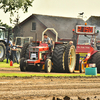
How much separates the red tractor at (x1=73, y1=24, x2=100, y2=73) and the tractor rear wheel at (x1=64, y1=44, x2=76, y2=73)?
1.11 ft

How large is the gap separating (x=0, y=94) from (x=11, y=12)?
14536mm

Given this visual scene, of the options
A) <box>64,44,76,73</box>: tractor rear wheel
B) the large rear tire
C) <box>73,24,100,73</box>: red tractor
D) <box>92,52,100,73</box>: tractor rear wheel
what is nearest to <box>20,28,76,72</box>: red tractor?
<box>64,44,76,73</box>: tractor rear wheel

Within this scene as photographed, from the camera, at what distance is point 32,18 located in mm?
46094

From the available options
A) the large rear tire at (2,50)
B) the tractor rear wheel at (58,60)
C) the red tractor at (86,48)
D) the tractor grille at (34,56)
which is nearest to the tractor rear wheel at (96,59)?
the red tractor at (86,48)

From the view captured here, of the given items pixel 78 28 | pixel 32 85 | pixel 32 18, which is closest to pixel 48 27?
pixel 32 18

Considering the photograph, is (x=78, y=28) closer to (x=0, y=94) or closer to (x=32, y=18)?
(x=0, y=94)

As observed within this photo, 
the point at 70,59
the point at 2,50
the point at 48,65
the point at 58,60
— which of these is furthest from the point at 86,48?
Answer: the point at 2,50

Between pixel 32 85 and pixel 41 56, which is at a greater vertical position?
pixel 41 56

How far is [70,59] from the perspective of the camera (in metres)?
17.5

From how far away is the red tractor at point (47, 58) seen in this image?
16.4 metres

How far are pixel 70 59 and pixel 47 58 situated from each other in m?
1.33

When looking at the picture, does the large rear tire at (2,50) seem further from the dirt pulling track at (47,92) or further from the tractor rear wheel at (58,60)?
the dirt pulling track at (47,92)

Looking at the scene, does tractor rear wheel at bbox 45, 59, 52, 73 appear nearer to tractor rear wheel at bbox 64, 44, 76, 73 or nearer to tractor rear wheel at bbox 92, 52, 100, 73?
tractor rear wheel at bbox 64, 44, 76, 73

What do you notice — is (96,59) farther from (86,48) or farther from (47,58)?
(47,58)
